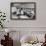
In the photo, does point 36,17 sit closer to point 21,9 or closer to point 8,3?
point 21,9

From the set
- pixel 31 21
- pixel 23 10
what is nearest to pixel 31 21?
pixel 31 21

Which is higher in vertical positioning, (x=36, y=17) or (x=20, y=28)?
(x=36, y=17)

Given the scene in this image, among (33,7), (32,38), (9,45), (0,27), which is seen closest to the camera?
(9,45)

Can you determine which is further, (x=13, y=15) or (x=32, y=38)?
(x=13, y=15)

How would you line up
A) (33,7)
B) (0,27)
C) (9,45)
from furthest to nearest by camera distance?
1. (33,7)
2. (0,27)
3. (9,45)

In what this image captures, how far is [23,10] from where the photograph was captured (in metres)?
4.29

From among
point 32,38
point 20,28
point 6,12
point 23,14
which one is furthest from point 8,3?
point 32,38

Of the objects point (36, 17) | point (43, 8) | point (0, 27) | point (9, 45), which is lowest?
point (9, 45)

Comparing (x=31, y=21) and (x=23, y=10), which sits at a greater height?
(x=23, y=10)

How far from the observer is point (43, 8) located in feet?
14.1

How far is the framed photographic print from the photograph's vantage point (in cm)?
427

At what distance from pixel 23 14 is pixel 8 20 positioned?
0.50 metres

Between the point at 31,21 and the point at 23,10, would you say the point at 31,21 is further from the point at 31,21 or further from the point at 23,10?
the point at 23,10

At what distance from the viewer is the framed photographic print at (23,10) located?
4.27m
